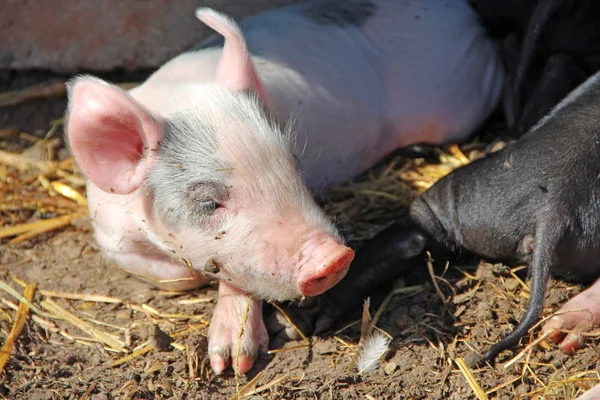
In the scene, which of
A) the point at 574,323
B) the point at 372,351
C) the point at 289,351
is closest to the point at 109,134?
the point at 289,351

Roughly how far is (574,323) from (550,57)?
161 cm

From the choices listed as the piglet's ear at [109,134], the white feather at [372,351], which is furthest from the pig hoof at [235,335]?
the piglet's ear at [109,134]

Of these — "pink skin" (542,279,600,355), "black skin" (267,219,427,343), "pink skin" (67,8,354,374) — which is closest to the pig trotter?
"pink skin" (542,279,600,355)

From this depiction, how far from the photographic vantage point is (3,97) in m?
4.62

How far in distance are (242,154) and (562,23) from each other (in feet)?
6.60

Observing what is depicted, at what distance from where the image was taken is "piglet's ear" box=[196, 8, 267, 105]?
2.99 meters

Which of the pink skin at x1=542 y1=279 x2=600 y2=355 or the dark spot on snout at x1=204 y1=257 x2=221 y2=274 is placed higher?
the pink skin at x1=542 y1=279 x2=600 y2=355

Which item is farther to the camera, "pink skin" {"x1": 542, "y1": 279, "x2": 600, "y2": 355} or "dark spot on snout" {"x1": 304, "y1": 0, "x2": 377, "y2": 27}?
"dark spot on snout" {"x1": 304, "y1": 0, "x2": 377, "y2": 27}

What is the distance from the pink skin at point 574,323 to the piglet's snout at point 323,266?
2.67 feet

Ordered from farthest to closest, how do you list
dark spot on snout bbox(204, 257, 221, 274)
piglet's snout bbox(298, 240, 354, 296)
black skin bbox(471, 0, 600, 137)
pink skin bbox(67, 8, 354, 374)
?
1. black skin bbox(471, 0, 600, 137)
2. dark spot on snout bbox(204, 257, 221, 274)
3. pink skin bbox(67, 8, 354, 374)
4. piglet's snout bbox(298, 240, 354, 296)

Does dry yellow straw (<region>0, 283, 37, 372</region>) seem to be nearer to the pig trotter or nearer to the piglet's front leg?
the piglet's front leg

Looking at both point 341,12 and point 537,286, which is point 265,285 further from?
point 341,12

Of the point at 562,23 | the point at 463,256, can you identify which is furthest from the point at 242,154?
the point at 562,23

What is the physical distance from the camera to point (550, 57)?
406 cm
